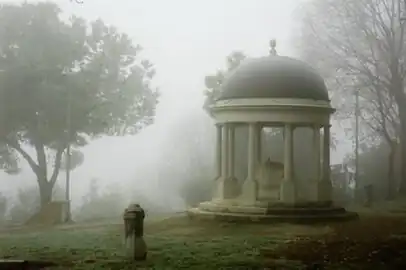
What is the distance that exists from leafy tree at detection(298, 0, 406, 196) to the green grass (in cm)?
1720

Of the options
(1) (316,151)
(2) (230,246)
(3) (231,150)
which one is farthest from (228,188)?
(2) (230,246)

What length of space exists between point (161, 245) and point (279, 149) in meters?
21.3

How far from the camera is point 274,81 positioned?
23719mm

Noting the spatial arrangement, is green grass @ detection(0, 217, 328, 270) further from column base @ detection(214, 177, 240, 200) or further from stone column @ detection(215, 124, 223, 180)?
stone column @ detection(215, 124, 223, 180)

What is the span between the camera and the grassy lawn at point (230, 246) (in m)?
Answer: 14.3

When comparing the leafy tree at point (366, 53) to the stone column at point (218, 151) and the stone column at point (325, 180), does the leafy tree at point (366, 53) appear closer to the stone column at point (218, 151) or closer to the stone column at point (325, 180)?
the stone column at point (325, 180)

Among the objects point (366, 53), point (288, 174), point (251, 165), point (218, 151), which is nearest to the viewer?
point (288, 174)

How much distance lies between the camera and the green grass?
1421 centimetres

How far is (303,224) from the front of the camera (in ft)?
69.3

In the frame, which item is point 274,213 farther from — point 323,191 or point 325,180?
point 325,180

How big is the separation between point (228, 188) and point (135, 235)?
10632mm

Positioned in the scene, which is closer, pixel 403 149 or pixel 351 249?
pixel 351 249

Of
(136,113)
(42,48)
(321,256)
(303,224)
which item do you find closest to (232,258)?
(321,256)

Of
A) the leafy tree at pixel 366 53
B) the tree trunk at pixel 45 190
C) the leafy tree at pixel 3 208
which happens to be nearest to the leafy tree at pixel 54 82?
the tree trunk at pixel 45 190
